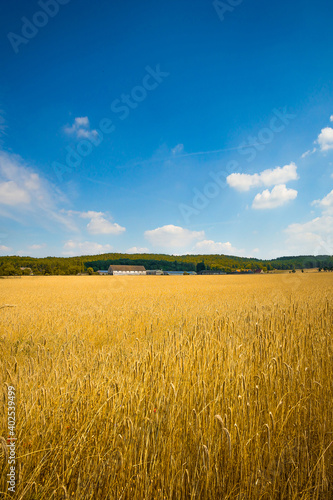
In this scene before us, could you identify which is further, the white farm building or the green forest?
the white farm building

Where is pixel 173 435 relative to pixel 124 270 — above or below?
above

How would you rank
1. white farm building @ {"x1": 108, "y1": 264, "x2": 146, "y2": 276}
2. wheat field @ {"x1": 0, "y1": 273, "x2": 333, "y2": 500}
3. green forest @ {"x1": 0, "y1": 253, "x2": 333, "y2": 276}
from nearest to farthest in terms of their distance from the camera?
wheat field @ {"x1": 0, "y1": 273, "x2": 333, "y2": 500} < green forest @ {"x1": 0, "y1": 253, "x2": 333, "y2": 276} < white farm building @ {"x1": 108, "y1": 264, "x2": 146, "y2": 276}

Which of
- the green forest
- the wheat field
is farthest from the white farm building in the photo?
the wheat field

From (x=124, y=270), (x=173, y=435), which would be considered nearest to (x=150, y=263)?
(x=124, y=270)

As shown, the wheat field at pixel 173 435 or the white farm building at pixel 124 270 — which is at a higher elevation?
the wheat field at pixel 173 435

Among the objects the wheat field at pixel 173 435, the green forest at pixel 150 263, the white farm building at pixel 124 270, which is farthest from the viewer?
the white farm building at pixel 124 270

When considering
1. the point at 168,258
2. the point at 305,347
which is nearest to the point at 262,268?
the point at 168,258

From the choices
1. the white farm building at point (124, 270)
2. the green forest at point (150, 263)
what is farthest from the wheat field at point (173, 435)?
the white farm building at point (124, 270)

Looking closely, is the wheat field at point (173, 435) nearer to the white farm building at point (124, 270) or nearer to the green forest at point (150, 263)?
the green forest at point (150, 263)

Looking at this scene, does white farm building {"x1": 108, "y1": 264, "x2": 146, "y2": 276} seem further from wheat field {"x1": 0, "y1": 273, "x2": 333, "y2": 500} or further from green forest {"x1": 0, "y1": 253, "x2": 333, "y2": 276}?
wheat field {"x1": 0, "y1": 273, "x2": 333, "y2": 500}

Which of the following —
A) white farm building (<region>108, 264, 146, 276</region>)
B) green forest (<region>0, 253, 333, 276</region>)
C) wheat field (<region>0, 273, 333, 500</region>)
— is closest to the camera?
wheat field (<region>0, 273, 333, 500</region>)

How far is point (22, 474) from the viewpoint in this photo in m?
1.56

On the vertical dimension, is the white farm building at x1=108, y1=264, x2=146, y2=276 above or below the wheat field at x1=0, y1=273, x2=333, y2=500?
below

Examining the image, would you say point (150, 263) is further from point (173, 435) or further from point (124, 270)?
point (173, 435)
